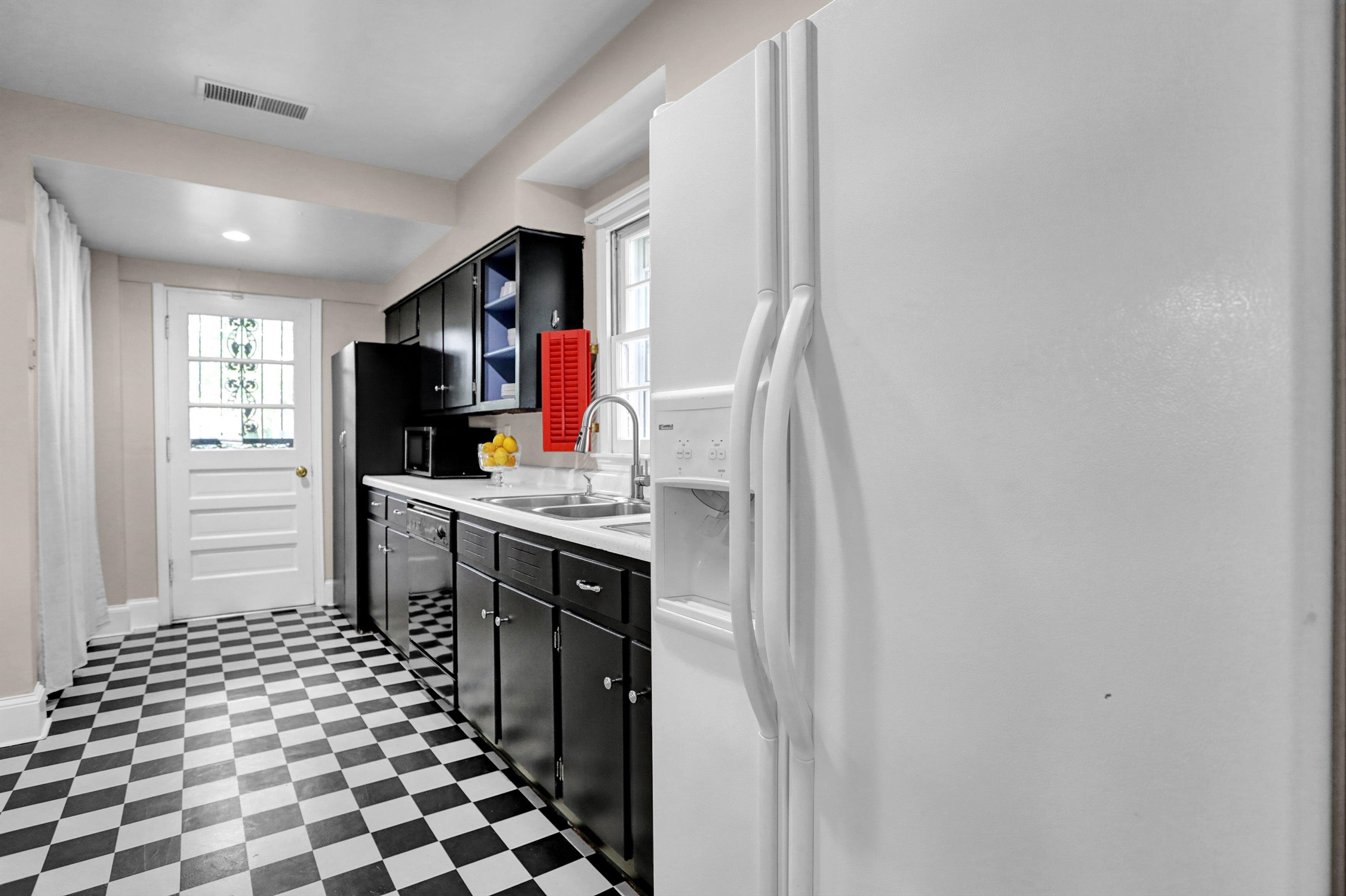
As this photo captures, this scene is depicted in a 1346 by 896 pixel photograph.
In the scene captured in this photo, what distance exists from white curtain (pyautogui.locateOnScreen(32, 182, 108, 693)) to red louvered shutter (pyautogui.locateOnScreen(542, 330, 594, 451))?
2.10 metres

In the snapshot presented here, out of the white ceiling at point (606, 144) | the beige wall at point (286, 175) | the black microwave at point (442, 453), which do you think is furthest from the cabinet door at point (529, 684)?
the black microwave at point (442, 453)

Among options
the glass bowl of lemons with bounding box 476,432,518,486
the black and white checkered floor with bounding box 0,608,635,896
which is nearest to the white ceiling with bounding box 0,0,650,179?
the glass bowl of lemons with bounding box 476,432,518,486

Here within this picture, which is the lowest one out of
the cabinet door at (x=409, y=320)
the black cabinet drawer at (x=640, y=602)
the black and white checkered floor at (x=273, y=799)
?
the black and white checkered floor at (x=273, y=799)

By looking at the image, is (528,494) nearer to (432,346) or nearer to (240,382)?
(432,346)

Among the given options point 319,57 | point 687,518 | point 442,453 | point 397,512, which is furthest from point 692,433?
point 442,453

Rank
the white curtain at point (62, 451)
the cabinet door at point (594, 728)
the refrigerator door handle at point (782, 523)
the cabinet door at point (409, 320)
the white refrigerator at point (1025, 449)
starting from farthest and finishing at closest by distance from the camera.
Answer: the cabinet door at point (409, 320) < the white curtain at point (62, 451) < the cabinet door at point (594, 728) < the refrigerator door handle at point (782, 523) < the white refrigerator at point (1025, 449)

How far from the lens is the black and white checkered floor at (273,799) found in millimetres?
1757

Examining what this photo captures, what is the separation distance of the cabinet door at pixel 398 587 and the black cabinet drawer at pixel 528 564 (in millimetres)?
1163

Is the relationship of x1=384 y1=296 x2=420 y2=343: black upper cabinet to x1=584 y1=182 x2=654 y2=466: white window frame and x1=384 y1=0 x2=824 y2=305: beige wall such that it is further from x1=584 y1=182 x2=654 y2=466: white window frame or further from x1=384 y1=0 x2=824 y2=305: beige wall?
x1=584 y1=182 x2=654 y2=466: white window frame

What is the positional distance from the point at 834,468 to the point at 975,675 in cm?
30

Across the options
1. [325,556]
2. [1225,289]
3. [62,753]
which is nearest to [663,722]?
Result: [1225,289]

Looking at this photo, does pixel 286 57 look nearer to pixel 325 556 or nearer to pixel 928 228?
pixel 928 228

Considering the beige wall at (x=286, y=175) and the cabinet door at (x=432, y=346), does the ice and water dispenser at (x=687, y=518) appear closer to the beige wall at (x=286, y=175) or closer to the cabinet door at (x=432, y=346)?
the beige wall at (x=286, y=175)

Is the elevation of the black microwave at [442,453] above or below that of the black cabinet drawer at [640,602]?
above
